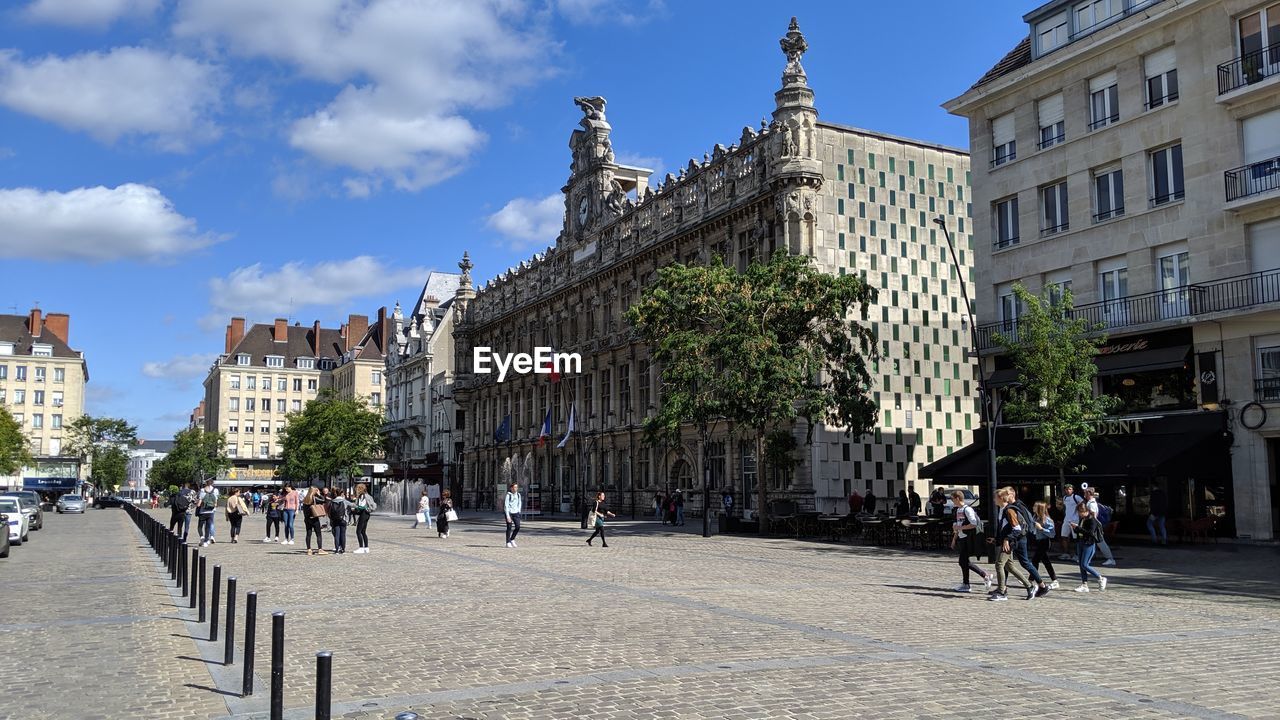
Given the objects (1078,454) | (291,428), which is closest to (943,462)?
(1078,454)

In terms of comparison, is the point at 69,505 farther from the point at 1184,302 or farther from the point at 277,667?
the point at 277,667

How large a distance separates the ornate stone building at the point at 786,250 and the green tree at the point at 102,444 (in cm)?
7380

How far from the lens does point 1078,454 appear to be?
29797 mm

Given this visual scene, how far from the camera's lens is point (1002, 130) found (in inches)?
1393

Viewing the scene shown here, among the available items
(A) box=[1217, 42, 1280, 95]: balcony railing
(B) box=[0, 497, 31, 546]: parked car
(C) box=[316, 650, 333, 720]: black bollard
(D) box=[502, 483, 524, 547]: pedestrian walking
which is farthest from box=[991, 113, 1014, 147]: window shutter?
(C) box=[316, 650, 333, 720]: black bollard

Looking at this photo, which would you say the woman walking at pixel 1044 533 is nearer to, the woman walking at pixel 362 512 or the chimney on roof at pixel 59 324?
the woman walking at pixel 362 512

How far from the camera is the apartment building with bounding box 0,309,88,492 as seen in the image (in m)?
119

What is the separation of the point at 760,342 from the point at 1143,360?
1067 centimetres

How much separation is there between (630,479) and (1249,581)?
3732cm

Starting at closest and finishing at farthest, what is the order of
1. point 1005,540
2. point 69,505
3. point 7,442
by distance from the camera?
point 1005,540, point 7,442, point 69,505

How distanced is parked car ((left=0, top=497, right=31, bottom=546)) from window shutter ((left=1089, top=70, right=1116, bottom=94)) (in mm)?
32352

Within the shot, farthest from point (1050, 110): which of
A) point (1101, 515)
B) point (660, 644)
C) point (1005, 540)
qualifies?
point (660, 644)

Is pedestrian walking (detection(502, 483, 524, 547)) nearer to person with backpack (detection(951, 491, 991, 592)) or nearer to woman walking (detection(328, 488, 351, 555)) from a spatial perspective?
woman walking (detection(328, 488, 351, 555))

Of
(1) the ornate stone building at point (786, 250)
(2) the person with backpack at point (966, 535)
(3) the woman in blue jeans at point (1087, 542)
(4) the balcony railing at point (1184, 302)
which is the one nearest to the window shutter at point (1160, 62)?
(4) the balcony railing at point (1184, 302)
